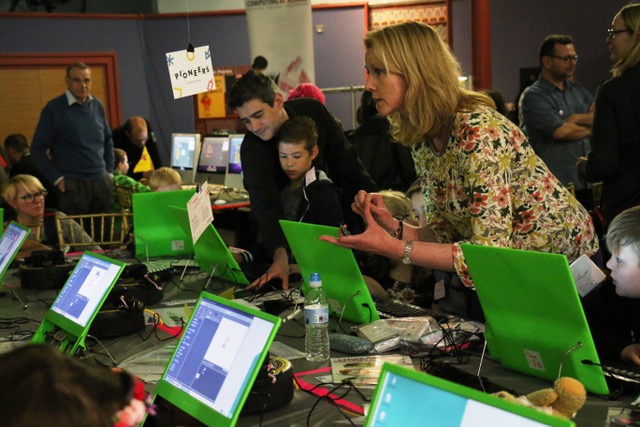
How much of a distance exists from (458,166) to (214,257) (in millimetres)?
1561

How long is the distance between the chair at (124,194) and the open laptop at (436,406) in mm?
5519

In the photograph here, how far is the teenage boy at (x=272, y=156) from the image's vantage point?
3623 mm

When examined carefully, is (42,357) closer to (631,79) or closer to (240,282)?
(240,282)

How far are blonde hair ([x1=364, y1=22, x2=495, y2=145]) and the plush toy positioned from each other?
3.59 feet

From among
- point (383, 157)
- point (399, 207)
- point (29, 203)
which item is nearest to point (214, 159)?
point (383, 157)

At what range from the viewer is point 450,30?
31.2ft

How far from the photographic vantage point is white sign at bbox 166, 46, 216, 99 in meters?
4.54

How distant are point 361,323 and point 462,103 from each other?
83 centimetres

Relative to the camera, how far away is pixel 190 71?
15.2 feet

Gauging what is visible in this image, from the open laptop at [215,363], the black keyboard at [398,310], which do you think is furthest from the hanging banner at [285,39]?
the open laptop at [215,363]

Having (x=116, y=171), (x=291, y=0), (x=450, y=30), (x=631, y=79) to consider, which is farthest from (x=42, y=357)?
(x=450, y=30)

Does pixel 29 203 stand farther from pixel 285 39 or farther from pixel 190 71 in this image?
pixel 285 39

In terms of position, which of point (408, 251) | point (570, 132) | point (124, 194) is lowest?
point (124, 194)

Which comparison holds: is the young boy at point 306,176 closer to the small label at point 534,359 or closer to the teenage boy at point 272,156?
the teenage boy at point 272,156
